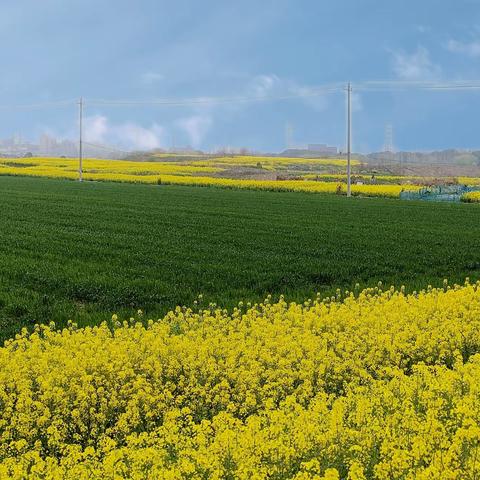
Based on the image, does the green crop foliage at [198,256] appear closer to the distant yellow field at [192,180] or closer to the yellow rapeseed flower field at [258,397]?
the yellow rapeseed flower field at [258,397]

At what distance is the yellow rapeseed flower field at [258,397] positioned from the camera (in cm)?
489

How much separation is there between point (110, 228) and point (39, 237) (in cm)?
330

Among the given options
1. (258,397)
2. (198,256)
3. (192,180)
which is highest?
(192,180)

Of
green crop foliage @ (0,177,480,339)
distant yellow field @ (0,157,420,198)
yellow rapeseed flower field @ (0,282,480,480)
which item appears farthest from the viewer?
distant yellow field @ (0,157,420,198)

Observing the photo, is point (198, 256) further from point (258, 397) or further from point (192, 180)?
point (192, 180)

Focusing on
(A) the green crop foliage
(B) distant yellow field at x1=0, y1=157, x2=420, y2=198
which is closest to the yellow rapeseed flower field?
(A) the green crop foliage

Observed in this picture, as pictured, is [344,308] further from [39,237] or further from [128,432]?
[39,237]

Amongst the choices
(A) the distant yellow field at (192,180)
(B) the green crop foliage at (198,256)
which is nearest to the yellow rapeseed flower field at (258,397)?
(B) the green crop foliage at (198,256)

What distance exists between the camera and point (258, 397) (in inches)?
297

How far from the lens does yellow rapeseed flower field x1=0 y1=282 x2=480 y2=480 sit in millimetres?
4895

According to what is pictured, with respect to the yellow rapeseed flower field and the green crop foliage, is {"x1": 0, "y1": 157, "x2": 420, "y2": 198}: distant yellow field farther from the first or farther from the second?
the yellow rapeseed flower field

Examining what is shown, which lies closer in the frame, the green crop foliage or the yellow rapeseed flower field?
the yellow rapeseed flower field

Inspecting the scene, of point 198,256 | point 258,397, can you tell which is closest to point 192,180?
point 198,256

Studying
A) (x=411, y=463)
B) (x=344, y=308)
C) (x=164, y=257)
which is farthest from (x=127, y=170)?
(x=411, y=463)
